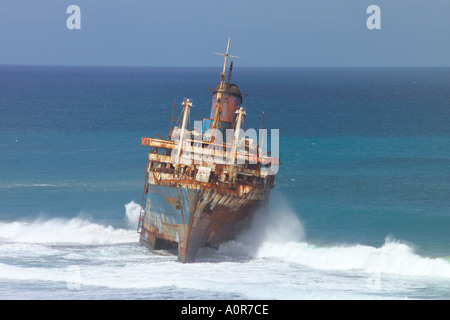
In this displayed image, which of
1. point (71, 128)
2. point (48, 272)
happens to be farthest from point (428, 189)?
point (71, 128)

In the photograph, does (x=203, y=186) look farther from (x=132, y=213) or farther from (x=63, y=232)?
(x=132, y=213)

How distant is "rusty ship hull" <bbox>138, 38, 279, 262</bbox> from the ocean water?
1.37 metres

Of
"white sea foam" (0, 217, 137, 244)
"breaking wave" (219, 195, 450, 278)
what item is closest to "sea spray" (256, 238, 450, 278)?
"breaking wave" (219, 195, 450, 278)

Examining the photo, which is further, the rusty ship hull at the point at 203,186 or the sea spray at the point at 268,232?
the sea spray at the point at 268,232

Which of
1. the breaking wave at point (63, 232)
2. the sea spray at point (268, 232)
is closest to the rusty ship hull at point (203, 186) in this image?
the sea spray at point (268, 232)

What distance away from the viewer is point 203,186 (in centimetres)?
4656

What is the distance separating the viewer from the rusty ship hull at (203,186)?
4703 centimetres

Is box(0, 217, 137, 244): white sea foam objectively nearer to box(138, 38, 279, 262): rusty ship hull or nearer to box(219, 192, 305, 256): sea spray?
box(138, 38, 279, 262): rusty ship hull

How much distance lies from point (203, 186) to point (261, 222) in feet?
27.9

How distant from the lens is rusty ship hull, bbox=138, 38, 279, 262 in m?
47.0

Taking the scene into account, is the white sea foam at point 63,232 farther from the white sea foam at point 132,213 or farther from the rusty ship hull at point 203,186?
the rusty ship hull at point 203,186

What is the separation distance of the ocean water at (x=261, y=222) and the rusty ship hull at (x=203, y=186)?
4.49ft

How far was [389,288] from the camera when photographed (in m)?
42.0
